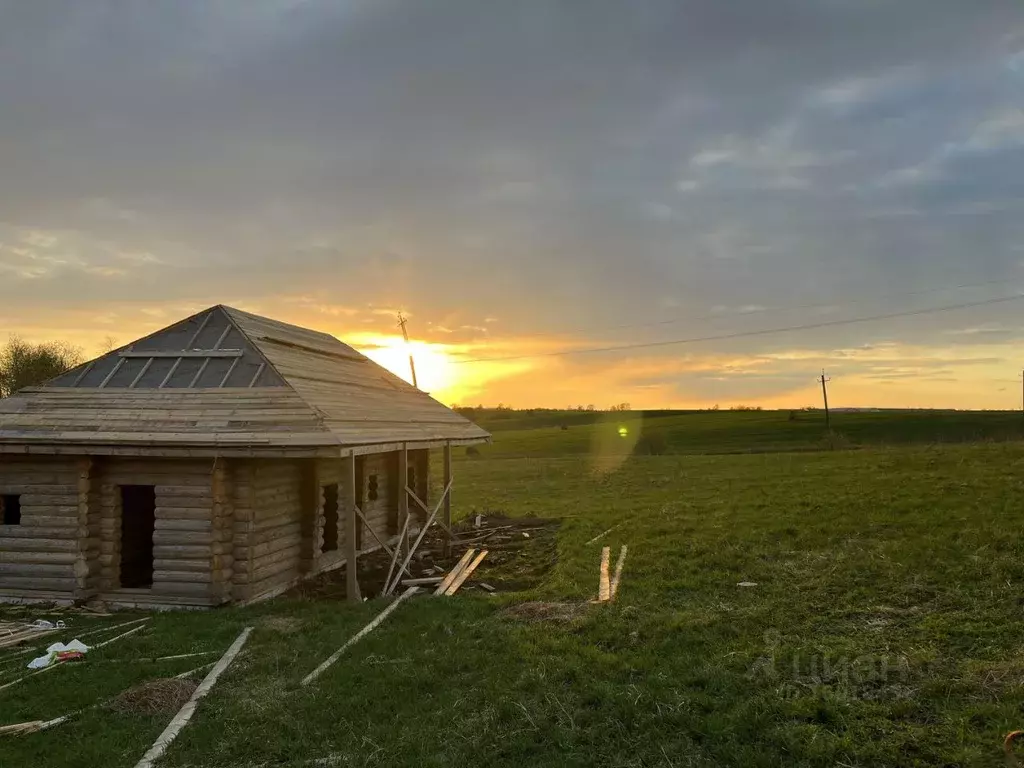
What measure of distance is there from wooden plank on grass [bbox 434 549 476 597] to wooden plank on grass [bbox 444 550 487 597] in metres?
0.09

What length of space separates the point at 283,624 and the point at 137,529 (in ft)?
27.6

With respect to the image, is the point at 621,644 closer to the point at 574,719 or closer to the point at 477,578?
the point at 574,719

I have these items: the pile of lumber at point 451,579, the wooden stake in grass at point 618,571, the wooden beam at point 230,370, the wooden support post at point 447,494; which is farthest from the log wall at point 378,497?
the wooden stake in grass at point 618,571

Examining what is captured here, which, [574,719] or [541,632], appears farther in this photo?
[541,632]

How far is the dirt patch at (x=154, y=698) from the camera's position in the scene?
8.38m

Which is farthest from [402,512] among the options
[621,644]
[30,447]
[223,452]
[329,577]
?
[621,644]

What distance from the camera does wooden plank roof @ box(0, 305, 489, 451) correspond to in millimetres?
13656

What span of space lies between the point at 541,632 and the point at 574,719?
311 cm

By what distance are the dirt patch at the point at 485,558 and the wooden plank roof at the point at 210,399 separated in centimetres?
334

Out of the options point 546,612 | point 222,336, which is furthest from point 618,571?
point 222,336

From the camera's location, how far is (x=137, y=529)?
18172 millimetres

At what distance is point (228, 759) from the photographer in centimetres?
719

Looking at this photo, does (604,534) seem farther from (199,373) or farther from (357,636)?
(199,373)

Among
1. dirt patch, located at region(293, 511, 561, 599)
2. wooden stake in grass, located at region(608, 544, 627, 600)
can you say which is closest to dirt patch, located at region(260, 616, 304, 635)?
dirt patch, located at region(293, 511, 561, 599)
